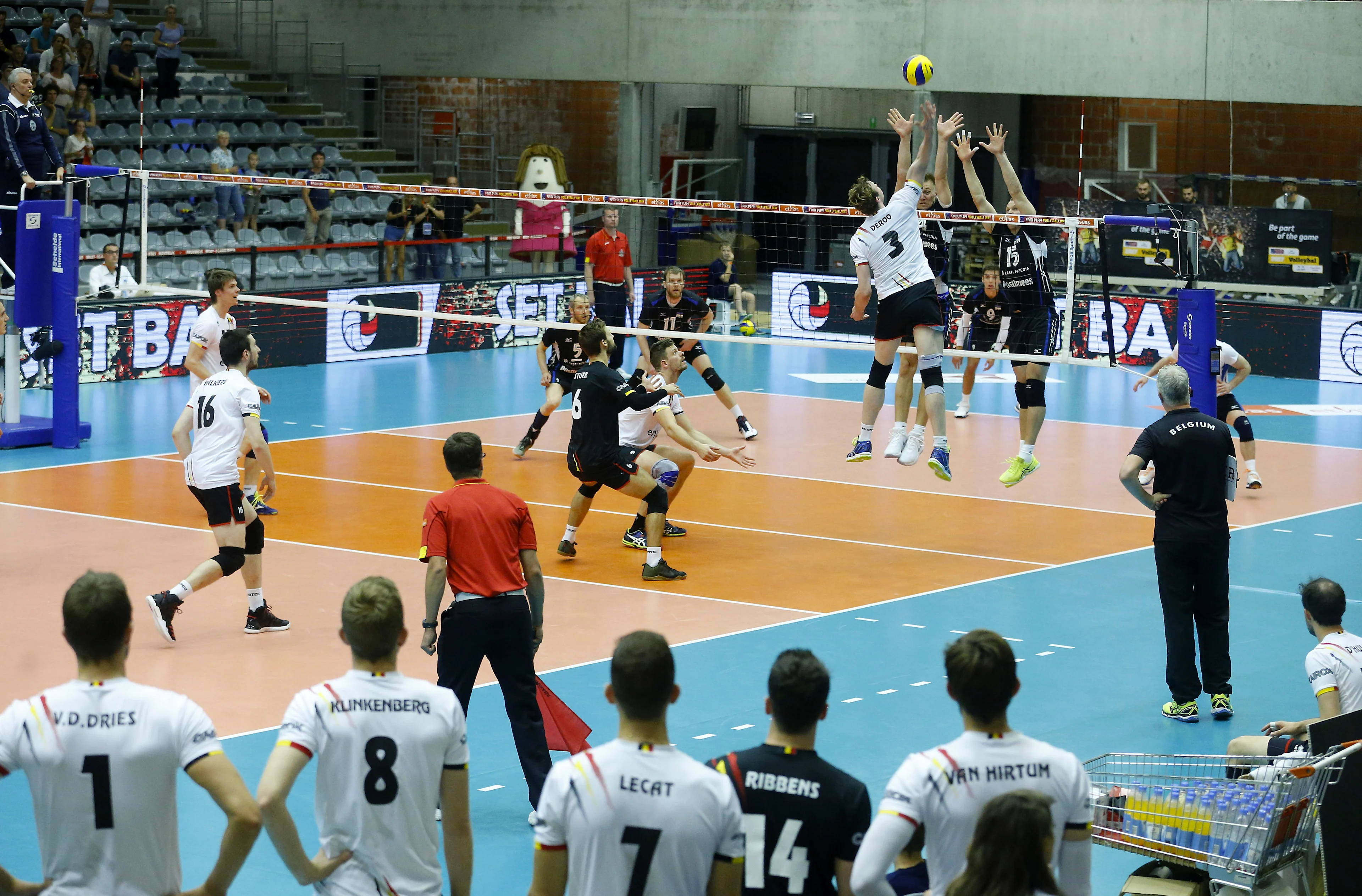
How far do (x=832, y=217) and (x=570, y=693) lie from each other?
92.3 ft

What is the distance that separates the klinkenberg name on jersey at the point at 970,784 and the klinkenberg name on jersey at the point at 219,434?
23.1 feet

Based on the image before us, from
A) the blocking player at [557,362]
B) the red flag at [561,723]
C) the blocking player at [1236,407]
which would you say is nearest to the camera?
the red flag at [561,723]

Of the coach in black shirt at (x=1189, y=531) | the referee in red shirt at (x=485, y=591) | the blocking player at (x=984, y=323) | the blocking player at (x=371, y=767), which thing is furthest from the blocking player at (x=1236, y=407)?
the blocking player at (x=371, y=767)

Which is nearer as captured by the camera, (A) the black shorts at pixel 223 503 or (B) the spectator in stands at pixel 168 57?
(A) the black shorts at pixel 223 503

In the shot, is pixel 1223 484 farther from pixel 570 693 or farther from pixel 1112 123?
pixel 1112 123

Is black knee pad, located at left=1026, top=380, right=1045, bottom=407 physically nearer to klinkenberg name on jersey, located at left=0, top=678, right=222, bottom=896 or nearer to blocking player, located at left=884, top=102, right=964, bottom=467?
blocking player, located at left=884, top=102, right=964, bottom=467

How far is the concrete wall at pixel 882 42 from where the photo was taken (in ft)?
87.0

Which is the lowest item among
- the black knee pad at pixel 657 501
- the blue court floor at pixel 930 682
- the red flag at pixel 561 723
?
the blue court floor at pixel 930 682

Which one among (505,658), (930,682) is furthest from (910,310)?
(505,658)

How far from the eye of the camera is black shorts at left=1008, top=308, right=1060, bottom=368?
18.1 metres

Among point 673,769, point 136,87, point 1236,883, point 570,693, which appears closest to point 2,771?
point 673,769

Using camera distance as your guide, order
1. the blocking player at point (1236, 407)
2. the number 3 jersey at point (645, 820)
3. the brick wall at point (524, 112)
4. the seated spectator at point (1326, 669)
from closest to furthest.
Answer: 1. the number 3 jersey at point (645, 820)
2. the seated spectator at point (1326, 669)
3. the blocking player at point (1236, 407)
4. the brick wall at point (524, 112)

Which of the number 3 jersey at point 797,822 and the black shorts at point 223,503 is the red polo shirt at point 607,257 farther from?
the number 3 jersey at point 797,822

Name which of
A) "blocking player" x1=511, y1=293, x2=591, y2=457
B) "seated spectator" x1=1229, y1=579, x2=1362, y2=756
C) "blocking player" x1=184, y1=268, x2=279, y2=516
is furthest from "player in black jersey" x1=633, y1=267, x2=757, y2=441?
"seated spectator" x1=1229, y1=579, x2=1362, y2=756
